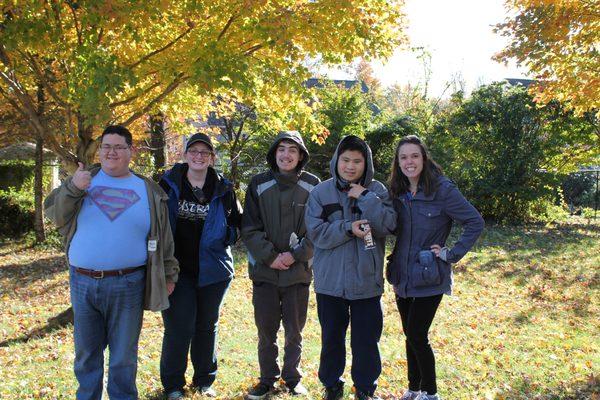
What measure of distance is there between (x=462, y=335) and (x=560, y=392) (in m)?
1.86

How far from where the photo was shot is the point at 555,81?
8797 mm

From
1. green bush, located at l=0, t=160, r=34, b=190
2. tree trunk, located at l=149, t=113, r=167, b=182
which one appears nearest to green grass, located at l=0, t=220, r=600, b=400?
tree trunk, located at l=149, t=113, r=167, b=182

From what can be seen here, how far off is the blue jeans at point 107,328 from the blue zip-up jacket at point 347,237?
1.20 m

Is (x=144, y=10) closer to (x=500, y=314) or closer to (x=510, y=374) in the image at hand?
(x=510, y=374)

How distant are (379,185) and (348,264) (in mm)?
610

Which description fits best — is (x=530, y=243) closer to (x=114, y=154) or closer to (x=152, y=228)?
(x=152, y=228)

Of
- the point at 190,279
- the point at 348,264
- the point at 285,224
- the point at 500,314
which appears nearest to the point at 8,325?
the point at 190,279

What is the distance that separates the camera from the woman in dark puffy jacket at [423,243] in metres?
3.57

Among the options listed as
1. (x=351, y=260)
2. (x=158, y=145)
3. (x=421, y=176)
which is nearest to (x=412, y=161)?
(x=421, y=176)

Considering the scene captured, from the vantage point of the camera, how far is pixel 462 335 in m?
6.15

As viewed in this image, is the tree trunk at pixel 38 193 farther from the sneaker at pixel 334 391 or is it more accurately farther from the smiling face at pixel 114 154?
the sneaker at pixel 334 391

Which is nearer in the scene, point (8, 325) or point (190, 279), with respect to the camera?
point (190, 279)

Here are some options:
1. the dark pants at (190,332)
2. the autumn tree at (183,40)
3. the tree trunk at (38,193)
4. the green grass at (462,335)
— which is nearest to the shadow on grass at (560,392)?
the green grass at (462,335)

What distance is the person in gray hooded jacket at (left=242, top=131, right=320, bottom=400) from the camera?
3955 mm
